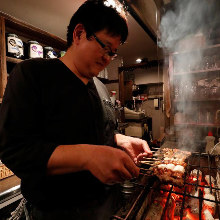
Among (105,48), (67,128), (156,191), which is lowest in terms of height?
(156,191)

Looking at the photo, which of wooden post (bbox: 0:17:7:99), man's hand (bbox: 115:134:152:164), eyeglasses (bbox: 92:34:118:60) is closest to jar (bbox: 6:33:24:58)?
wooden post (bbox: 0:17:7:99)

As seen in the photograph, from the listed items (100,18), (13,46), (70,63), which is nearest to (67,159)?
(70,63)

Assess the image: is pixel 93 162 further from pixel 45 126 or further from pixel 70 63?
pixel 70 63

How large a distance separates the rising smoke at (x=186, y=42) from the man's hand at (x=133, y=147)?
2490 mm

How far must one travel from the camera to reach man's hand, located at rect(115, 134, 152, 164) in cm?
168

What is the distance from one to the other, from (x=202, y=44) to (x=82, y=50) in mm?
3497

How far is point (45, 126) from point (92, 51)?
665 millimetres

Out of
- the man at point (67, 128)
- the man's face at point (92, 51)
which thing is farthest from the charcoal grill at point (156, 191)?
the man's face at point (92, 51)

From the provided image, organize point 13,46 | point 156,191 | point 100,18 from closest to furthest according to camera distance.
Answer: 1. point 100,18
2. point 156,191
3. point 13,46

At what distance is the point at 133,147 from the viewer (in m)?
1.73

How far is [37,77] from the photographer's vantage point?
3.60ft

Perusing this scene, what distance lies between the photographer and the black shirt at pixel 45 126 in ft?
2.78

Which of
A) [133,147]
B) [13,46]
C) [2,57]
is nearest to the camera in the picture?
[133,147]

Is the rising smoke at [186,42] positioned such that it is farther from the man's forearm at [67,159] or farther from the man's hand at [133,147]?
the man's forearm at [67,159]
